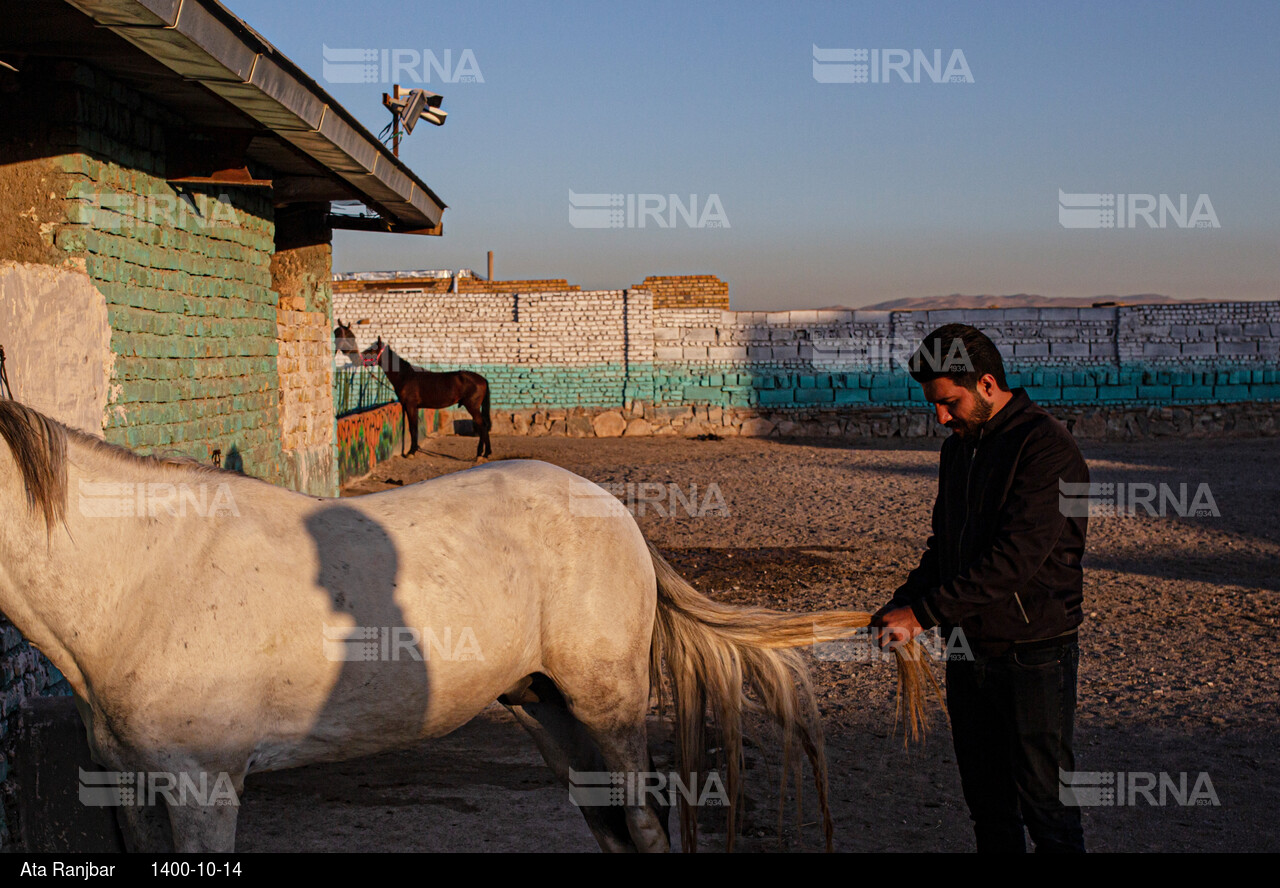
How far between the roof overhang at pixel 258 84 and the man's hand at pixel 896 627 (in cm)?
338

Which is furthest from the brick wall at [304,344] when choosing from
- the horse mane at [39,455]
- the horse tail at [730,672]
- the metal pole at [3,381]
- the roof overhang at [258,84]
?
the horse mane at [39,455]

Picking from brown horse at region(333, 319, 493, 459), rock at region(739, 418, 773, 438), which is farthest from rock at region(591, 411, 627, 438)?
brown horse at region(333, 319, 493, 459)

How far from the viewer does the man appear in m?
2.86

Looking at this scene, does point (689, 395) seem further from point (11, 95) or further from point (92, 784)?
point (92, 784)

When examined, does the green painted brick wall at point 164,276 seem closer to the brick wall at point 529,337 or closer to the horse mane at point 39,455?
the horse mane at point 39,455

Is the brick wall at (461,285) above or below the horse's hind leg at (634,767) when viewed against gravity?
above

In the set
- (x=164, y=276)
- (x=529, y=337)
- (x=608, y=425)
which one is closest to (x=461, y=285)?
(x=529, y=337)

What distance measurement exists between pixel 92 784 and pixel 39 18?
2983mm

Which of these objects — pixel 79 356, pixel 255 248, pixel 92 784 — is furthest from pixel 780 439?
pixel 92 784

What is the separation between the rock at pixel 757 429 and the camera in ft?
78.7

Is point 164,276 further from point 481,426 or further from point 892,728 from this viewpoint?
point 481,426

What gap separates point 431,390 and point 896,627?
56.6 ft

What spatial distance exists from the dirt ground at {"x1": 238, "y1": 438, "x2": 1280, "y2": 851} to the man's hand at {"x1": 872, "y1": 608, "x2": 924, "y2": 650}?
861mm

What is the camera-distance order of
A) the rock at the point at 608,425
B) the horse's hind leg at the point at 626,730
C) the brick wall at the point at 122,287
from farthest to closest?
the rock at the point at 608,425 → the brick wall at the point at 122,287 → the horse's hind leg at the point at 626,730
